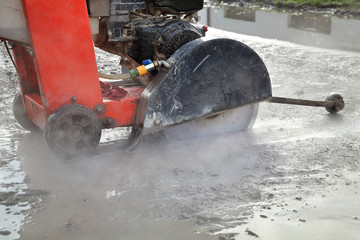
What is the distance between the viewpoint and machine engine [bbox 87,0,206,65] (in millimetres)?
3086

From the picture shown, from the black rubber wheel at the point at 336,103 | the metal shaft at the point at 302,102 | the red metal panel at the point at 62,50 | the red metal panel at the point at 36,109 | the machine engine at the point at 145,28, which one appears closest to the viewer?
the red metal panel at the point at 62,50

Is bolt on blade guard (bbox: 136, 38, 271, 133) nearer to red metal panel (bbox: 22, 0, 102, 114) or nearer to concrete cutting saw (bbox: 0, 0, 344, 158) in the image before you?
concrete cutting saw (bbox: 0, 0, 344, 158)

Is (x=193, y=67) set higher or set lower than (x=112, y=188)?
higher

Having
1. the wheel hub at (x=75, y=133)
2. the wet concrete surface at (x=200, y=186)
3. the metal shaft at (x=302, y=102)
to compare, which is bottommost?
the wet concrete surface at (x=200, y=186)

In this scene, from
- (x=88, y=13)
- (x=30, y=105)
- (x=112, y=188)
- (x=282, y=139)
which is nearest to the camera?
(x=112, y=188)

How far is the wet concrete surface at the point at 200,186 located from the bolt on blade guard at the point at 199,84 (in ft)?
1.01

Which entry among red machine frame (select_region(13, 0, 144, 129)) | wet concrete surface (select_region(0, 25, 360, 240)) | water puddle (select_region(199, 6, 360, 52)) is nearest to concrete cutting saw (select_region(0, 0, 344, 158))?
red machine frame (select_region(13, 0, 144, 129))

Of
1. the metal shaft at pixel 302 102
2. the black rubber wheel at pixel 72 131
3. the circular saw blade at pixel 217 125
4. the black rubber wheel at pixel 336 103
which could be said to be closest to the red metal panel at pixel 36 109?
the black rubber wheel at pixel 72 131

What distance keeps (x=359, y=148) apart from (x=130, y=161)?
1531 mm

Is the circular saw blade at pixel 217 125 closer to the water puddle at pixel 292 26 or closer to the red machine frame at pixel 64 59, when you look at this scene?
the red machine frame at pixel 64 59

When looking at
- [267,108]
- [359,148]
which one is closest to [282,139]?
[359,148]

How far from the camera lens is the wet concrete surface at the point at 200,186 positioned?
2.33 m

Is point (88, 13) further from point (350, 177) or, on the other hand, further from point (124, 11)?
point (350, 177)

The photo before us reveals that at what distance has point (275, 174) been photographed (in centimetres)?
292
